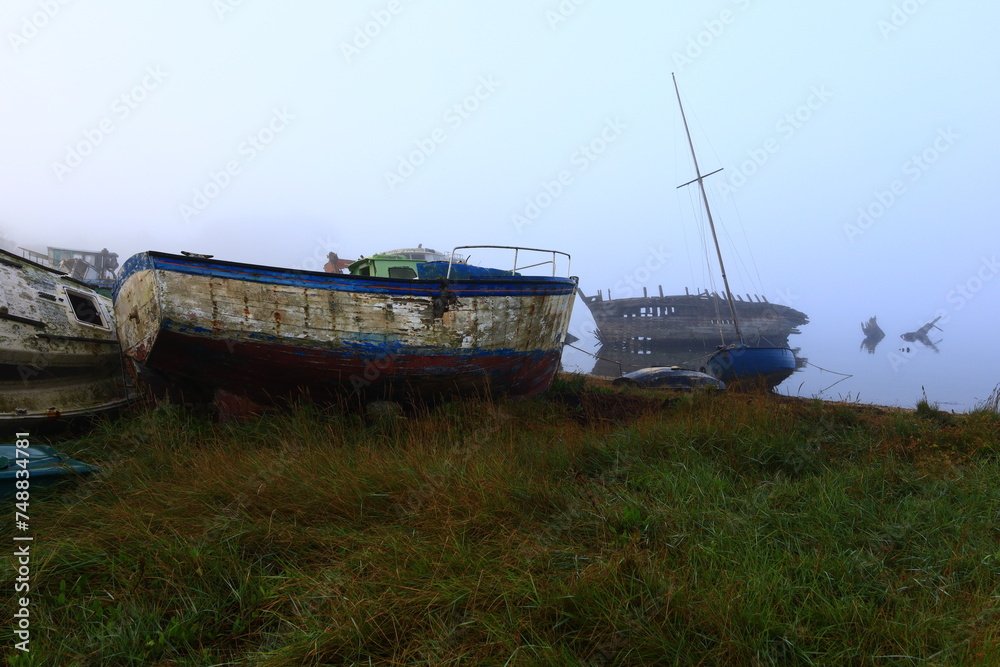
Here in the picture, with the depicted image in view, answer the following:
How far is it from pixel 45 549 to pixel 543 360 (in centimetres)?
635

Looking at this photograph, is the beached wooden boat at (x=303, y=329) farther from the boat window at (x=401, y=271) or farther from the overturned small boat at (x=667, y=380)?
the overturned small boat at (x=667, y=380)

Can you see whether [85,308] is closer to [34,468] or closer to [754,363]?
[34,468]

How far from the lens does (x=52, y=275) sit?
6.65 metres

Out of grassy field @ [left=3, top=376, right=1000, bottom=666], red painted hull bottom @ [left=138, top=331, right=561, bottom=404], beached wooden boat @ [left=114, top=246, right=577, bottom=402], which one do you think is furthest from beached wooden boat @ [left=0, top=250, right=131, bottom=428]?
grassy field @ [left=3, top=376, right=1000, bottom=666]

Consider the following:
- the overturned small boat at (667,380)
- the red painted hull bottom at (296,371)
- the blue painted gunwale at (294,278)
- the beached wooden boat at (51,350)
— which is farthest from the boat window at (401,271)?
the overturned small boat at (667,380)

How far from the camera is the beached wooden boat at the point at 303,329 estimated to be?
5309mm

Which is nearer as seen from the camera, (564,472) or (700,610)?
(700,610)

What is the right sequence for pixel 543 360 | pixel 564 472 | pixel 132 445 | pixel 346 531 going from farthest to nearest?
1. pixel 543 360
2. pixel 132 445
3. pixel 564 472
4. pixel 346 531

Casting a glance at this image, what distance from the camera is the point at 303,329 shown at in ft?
18.3

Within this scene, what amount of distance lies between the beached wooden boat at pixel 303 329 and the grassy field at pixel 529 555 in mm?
1324

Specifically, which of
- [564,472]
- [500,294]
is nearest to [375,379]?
[500,294]

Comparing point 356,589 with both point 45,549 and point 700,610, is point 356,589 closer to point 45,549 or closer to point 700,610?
point 700,610

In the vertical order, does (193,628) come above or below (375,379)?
below

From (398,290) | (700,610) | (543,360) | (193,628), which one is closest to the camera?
(700,610)
